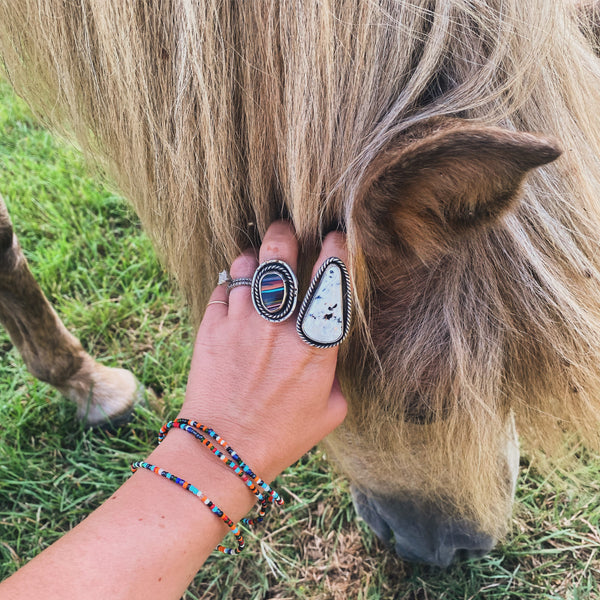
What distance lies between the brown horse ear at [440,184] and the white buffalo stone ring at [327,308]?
6 centimetres

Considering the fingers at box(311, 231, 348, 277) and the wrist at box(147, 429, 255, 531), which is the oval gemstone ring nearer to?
the fingers at box(311, 231, 348, 277)

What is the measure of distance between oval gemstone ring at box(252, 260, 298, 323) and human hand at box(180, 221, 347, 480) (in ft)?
0.06

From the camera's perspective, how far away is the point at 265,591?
1.89 m

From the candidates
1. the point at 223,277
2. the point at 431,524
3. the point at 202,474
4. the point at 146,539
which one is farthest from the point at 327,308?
the point at 431,524

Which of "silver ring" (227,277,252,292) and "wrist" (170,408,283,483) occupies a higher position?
"silver ring" (227,277,252,292)

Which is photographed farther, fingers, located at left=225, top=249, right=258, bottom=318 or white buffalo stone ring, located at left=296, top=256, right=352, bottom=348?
fingers, located at left=225, top=249, right=258, bottom=318

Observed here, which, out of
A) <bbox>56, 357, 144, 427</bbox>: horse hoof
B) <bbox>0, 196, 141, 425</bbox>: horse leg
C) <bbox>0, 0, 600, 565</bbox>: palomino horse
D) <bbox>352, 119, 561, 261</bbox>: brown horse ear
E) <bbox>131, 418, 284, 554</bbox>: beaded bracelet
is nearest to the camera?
<bbox>352, 119, 561, 261</bbox>: brown horse ear

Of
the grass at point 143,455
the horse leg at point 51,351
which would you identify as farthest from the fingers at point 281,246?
the horse leg at point 51,351

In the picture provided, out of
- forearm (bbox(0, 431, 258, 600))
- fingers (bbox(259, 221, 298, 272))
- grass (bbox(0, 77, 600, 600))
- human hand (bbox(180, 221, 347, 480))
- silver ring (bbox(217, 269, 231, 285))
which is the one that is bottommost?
grass (bbox(0, 77, 600, 600))

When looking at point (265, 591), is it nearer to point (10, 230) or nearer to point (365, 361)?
point (365, 361)

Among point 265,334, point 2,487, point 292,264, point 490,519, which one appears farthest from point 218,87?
point 2,487

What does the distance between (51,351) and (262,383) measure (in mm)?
1379

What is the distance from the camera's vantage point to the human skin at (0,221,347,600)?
863 mm

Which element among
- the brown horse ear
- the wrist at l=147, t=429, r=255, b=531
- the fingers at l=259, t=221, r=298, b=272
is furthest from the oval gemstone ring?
the wrist at l=147, t=429, r=255, b=531
